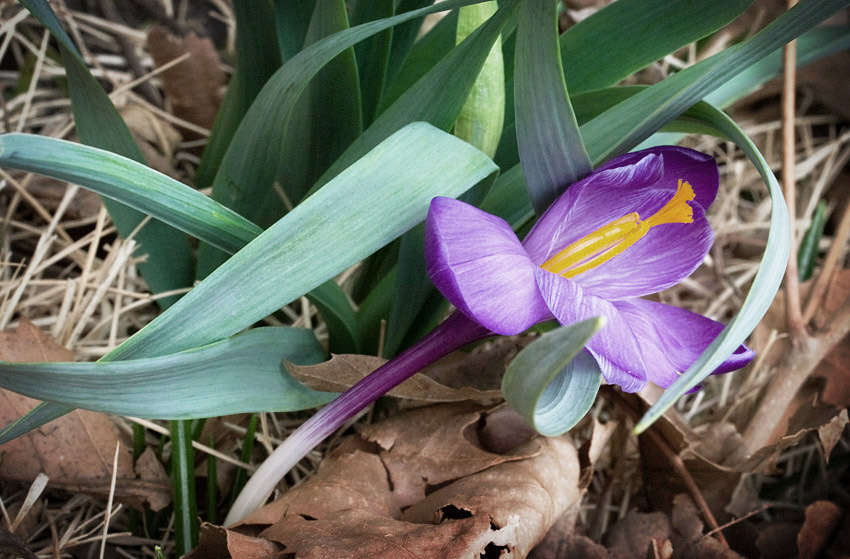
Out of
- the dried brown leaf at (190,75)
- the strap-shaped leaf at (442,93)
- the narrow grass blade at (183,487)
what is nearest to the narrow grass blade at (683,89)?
the strap-shaped leaf at (442,93)

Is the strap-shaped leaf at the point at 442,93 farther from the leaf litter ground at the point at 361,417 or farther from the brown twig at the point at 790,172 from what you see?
the brown twig at the point at 790,172

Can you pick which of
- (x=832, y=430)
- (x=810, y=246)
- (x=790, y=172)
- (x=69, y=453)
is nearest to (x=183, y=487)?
(x=69, y=453)

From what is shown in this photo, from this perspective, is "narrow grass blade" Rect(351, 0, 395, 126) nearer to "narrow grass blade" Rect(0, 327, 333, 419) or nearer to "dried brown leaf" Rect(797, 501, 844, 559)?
"narrow grass blade" Rect(0, 327, 333, 419)

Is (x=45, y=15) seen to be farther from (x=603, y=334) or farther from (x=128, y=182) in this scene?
(x=603, y=334)

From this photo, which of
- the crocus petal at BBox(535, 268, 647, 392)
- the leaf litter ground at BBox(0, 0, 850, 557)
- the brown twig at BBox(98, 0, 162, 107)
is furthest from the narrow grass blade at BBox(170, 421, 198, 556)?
the brown twig at BBox(98, 0, 162, 107)

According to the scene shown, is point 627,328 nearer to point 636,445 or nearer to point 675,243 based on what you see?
point 675,243

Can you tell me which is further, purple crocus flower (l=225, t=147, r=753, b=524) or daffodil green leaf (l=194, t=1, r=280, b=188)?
daffodil green leaf (l=194, t=1, r=280, b=188)

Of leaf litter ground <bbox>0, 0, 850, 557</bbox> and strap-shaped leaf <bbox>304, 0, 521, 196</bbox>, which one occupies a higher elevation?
strap-shaped leaf <bbox>304, 0, 521, 196</bbox>
